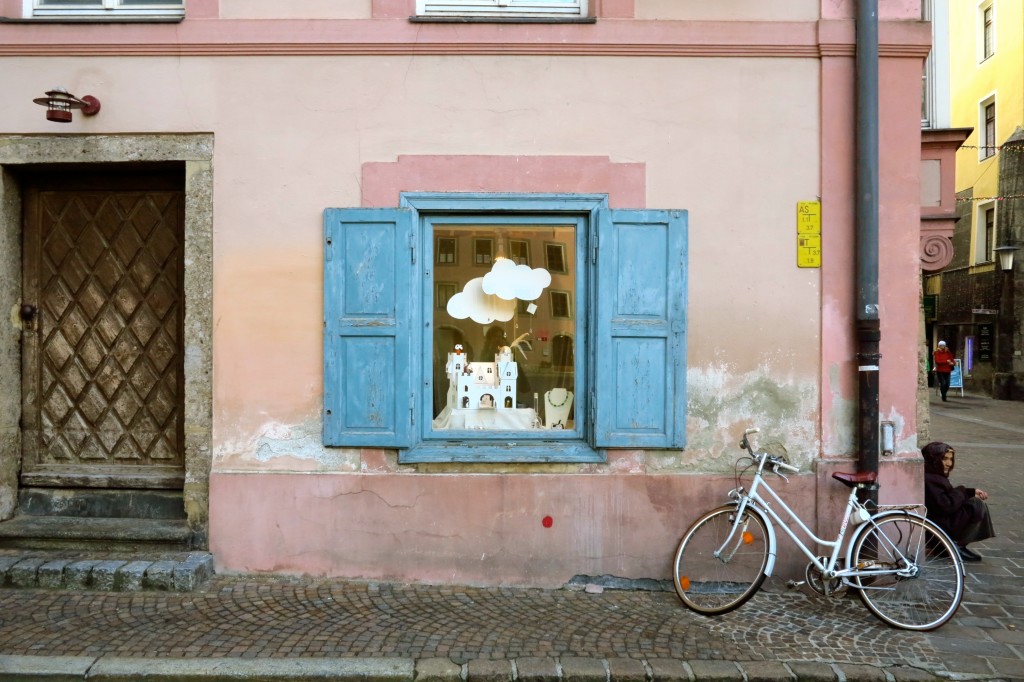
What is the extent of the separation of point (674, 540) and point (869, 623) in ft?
4.36

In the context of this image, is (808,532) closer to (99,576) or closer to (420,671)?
(420,671)

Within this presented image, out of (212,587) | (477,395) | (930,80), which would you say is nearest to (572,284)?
(477,395)

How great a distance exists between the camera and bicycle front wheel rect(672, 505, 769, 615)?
5.16 metres

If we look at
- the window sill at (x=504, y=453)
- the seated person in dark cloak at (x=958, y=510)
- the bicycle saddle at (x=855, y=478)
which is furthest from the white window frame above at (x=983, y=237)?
the window sill at (x=504, y=453)

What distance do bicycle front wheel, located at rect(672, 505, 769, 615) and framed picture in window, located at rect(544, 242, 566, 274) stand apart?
205 centimetres

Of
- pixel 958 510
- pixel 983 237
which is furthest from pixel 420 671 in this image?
pixel 983 237

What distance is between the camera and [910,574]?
491cm

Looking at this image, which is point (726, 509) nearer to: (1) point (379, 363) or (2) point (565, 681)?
(2) point (565, 681)

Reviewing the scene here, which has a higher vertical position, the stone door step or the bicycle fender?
the bicycle fender

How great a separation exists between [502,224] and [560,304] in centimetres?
74

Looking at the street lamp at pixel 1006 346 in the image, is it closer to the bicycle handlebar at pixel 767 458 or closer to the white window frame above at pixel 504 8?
the bicycle handlebar at pixel 767 458

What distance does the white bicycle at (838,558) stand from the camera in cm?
484

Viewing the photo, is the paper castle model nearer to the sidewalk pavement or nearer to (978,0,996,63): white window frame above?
the sidewalk pavement

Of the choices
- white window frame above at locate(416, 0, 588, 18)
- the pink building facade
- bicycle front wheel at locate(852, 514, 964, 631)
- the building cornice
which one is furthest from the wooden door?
Answer: bicycle front wheel at locate(852, 514, 964, 631)
